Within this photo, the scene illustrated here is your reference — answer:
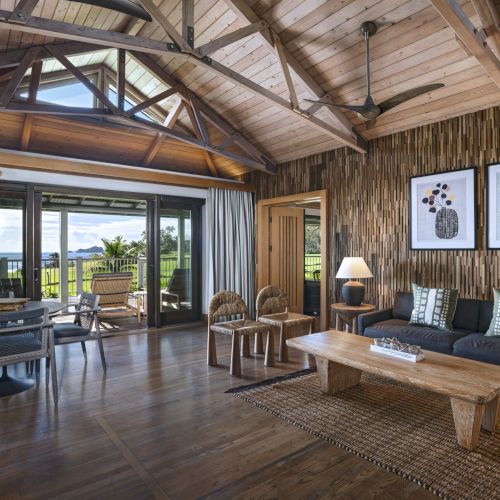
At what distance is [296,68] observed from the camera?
13.6 ft

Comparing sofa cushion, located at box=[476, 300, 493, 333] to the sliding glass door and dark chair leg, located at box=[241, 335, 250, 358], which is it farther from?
the sliding glass door

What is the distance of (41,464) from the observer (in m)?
2.14

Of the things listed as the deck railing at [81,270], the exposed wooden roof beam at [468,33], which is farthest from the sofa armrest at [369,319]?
the deck railing at [81,270]

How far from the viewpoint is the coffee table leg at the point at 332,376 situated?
314 centimetres

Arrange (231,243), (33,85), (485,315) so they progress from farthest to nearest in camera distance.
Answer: (231,243), (33,85), (485,315)

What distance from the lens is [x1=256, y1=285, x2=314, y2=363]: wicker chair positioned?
413 cm

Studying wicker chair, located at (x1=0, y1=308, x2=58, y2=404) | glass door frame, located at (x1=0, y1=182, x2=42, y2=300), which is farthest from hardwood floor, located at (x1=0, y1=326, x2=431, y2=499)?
glass door frame, located at (x1=0, y1=182, x2=42, y2=300)

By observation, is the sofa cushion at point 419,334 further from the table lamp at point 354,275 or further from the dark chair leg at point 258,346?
the dark chair leg at point 258,346

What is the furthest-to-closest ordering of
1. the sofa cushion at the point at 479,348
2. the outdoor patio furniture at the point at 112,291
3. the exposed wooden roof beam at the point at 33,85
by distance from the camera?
the outdoor patio furniture at the point at 112,291 < the exposed wooden roof beam at the point at 33,85 < the sofa cushion at the point at 479,348

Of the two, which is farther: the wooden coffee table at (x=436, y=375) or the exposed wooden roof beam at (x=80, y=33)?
the exposed wooden roof beam at (x=80, y=33)

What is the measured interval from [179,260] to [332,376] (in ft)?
12.2

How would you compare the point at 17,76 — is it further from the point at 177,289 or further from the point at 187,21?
the point at 177,289

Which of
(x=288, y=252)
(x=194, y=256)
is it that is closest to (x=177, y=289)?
(x=194, y=256)

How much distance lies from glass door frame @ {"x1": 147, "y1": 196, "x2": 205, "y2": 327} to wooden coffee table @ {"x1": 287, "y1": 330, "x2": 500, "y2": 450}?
3.21 metres
